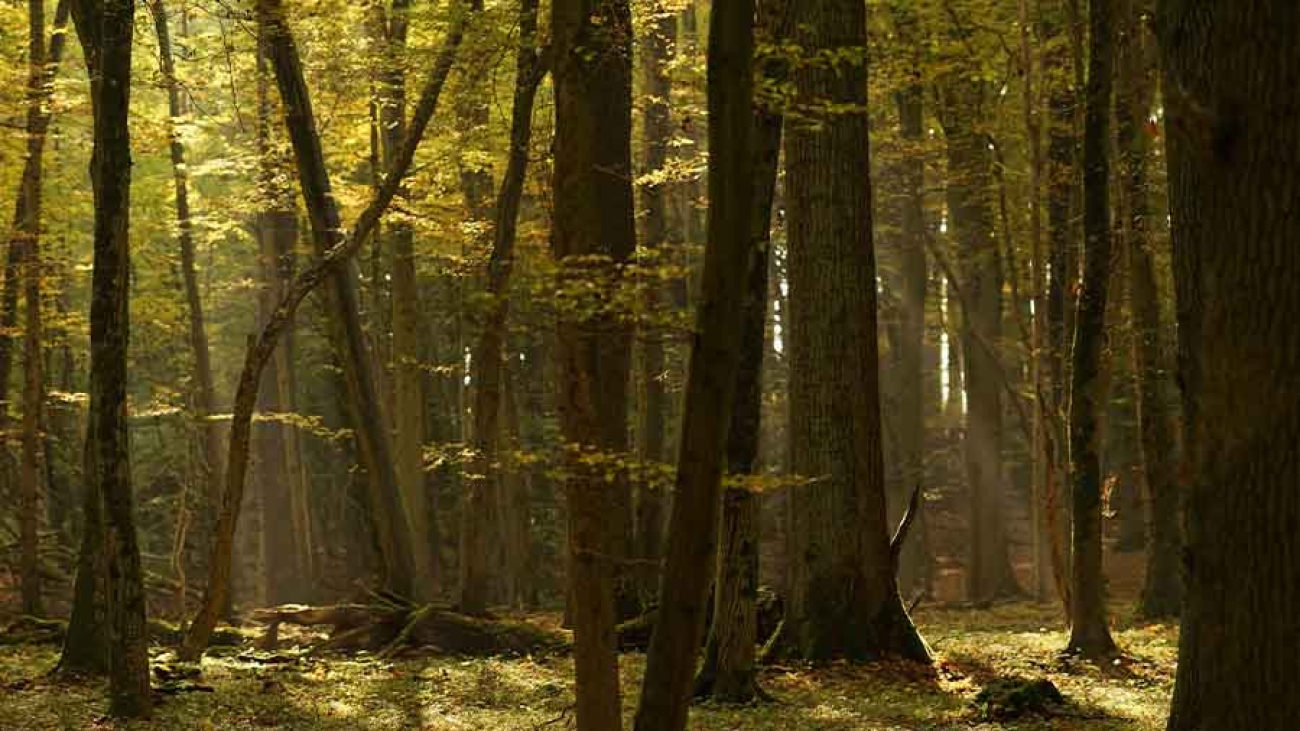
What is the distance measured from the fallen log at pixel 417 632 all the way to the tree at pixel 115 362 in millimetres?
4592

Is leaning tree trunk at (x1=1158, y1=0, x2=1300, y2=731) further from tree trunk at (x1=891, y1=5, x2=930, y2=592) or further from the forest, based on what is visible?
tree trunk at (x1=891, y1=5, x2=930, y2=592)

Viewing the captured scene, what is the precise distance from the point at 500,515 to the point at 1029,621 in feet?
37.7

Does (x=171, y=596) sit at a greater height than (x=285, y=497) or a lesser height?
lesser

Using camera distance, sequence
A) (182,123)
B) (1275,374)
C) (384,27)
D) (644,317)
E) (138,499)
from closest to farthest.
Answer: (1275,374) < (644,317) < (182,123) < (384,27) < (138,499)

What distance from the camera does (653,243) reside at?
18.4m

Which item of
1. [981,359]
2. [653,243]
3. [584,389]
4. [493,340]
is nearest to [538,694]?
[493,340]

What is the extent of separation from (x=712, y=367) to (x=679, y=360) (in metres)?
22.9

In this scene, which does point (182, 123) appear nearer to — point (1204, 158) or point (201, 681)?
point (201, 681)

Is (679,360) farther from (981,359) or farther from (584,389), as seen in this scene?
(584,389)

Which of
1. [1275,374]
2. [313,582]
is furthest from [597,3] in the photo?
[313,582]

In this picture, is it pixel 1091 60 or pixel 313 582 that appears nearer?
pixel 1091 60

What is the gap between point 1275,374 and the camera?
19.4ft

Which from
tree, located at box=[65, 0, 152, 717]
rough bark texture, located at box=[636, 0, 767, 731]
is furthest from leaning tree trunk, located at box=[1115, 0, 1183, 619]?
tree, located at box=[65, 0, 152, 717]

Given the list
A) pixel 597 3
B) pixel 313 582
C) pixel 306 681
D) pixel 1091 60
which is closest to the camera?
pixel 597 3
